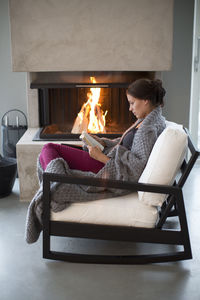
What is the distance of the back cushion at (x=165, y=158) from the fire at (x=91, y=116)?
1417mm

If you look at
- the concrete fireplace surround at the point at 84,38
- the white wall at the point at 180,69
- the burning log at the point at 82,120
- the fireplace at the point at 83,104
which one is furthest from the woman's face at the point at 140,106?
the white wall at the point at 180,69

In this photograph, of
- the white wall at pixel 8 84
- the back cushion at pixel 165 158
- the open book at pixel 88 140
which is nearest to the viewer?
the back cushion at pixel 165 158

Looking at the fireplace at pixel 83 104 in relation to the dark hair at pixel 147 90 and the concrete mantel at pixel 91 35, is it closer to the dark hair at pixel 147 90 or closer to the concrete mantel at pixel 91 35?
the concrete mantel at pixel 91 35

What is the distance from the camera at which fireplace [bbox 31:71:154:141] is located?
154 inches

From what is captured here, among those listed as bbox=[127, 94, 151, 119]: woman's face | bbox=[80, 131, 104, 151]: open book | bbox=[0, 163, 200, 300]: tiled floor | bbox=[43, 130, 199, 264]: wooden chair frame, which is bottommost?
bbox=[0, 163, 200, 300]: tiled floor

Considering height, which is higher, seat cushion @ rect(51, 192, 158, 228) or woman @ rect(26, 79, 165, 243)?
woman @ rect(26, 79, 165, 243)

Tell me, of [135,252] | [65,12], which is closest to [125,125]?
[65,12]

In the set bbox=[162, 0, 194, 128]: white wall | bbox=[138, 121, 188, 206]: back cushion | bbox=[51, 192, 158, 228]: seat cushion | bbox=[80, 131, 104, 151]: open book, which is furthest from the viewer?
bbox=[162, 0, 194, 128]: white wall

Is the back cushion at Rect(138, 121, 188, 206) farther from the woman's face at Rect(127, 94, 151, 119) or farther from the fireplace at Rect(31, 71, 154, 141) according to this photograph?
the fireplace at Rect(31, 71, 154, 141)

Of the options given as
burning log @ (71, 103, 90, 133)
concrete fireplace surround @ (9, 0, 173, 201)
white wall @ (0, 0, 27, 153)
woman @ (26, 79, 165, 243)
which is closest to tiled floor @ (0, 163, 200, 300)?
woman @ (26, 79, 165, 243)

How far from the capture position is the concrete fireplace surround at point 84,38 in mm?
3480

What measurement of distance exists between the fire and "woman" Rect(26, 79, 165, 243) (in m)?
1.00

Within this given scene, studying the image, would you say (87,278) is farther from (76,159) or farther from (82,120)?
(82,120)

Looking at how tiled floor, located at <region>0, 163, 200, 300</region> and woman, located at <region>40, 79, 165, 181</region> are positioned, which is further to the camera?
woman, located at <region>40, 79, 165, 181</region>
